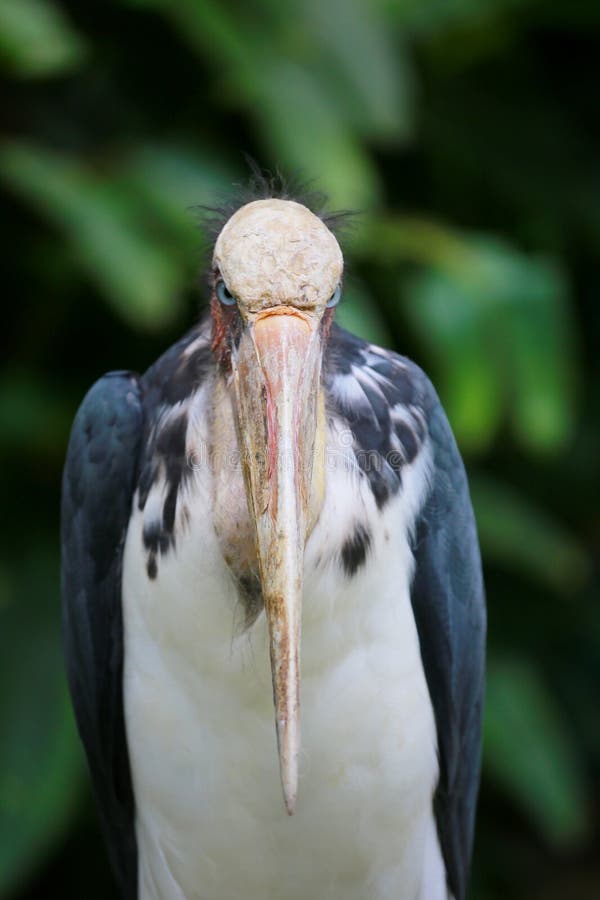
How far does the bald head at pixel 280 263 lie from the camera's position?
1.86m

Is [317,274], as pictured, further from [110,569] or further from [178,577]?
[110,569]

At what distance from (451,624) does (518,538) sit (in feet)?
6.51

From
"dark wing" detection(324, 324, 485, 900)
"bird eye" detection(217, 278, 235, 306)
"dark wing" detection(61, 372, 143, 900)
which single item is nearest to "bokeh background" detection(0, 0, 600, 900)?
"dark wing" detection(61, 372, 143, 900)

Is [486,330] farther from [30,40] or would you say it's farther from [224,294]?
[224,294]

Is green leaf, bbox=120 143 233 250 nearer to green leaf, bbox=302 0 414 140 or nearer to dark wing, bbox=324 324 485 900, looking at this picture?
green leaf, bbox=302 0 414 140

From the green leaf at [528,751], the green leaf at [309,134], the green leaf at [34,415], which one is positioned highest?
the green leaf at [309,134]

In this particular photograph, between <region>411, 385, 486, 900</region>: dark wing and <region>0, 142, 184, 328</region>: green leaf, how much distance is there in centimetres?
151

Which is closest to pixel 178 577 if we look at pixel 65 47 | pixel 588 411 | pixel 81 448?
pixel 81 448

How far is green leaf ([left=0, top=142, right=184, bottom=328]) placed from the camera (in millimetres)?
3727

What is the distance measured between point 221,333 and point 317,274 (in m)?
0.23

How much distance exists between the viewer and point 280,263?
1861mm

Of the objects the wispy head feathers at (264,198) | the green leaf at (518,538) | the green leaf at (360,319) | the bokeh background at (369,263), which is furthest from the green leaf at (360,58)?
the wispy head feathers at (264,198)

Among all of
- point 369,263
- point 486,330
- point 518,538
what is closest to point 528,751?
point 518,538

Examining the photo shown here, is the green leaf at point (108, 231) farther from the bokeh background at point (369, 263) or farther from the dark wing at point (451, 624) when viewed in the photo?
the dark wing at point (451, 624)
